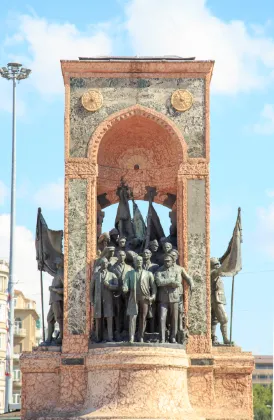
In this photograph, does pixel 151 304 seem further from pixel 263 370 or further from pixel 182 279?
pixel 263 370

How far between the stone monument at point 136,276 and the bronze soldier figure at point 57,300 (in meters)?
0.37

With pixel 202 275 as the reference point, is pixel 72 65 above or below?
above

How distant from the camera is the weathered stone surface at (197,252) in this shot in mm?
26547

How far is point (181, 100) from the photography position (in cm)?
2739

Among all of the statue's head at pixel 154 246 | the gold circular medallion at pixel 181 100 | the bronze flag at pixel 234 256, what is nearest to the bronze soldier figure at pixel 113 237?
the statue's head at pixel 154 246

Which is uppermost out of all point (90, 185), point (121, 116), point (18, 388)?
point (121, 116)

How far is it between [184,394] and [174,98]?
7.16 meters

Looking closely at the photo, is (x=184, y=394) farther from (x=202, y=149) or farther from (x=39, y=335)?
(x=39, y=335)

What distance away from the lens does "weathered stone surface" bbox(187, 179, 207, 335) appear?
26547 mm

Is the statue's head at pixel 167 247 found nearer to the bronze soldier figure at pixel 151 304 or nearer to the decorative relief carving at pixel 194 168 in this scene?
the bronze soldier figure at pixel 151 304

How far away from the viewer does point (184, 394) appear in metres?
25.5

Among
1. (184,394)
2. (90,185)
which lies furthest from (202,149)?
(184,394)

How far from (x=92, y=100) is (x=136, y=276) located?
4.65 m

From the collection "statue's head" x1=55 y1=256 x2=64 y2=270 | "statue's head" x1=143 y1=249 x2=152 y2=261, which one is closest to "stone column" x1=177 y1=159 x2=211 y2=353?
"statue's head" x1=143 y1=249 x2=152 y2=261
